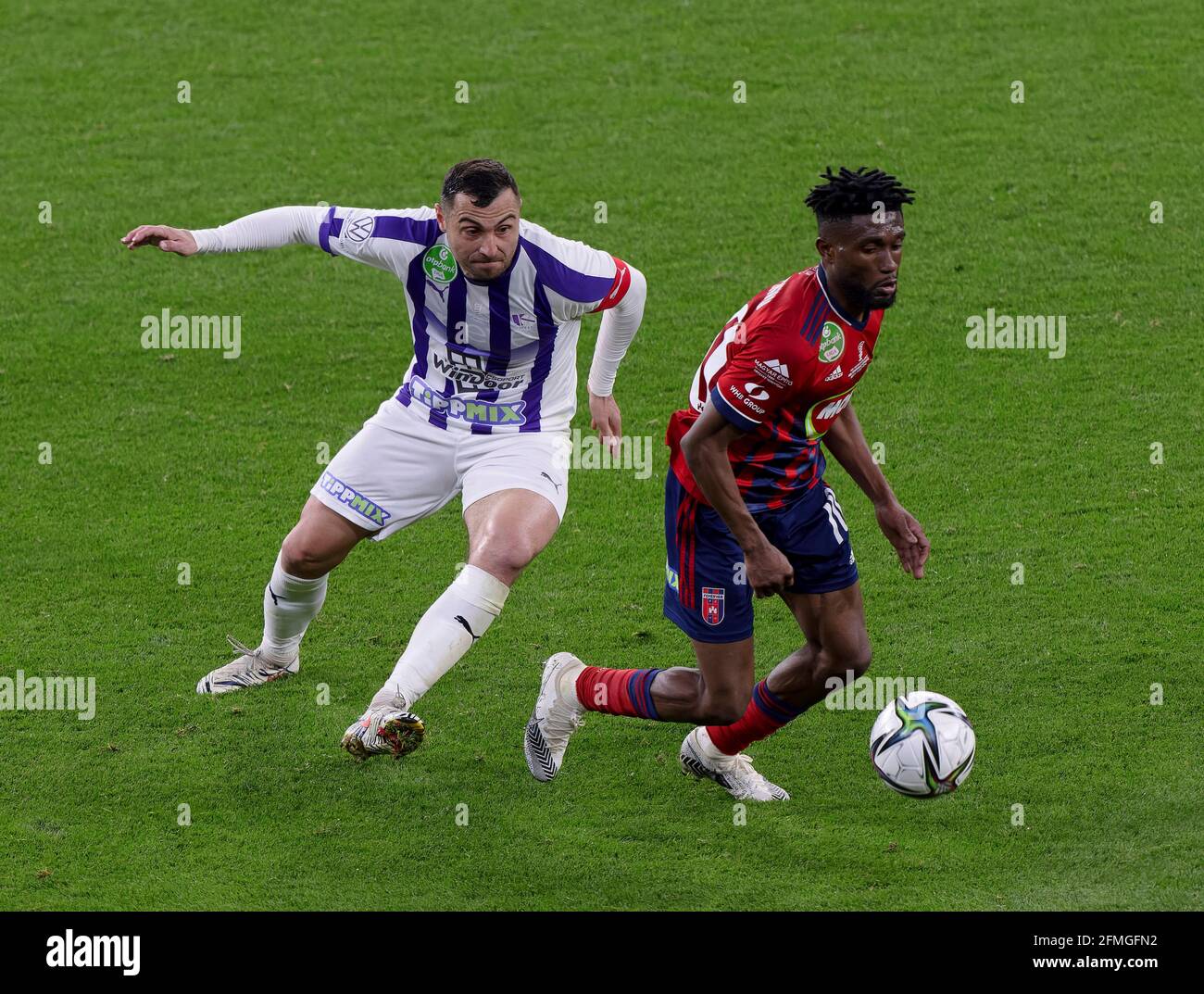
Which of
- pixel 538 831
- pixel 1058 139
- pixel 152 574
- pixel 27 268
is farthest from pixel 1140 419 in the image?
pixel 27 268

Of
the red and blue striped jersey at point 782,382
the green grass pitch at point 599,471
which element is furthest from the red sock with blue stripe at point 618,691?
the red and blue striped jersey at point 782,382

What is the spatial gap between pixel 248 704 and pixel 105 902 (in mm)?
1513

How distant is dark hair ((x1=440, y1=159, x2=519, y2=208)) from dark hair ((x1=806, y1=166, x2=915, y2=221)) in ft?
4.15

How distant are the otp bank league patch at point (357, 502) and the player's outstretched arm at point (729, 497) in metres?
1.60

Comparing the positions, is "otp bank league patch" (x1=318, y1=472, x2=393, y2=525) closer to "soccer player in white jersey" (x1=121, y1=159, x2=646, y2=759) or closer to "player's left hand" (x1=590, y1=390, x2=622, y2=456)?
"soccer player in white jersey" (x1=121, y1=159, x2=646, y2=759)

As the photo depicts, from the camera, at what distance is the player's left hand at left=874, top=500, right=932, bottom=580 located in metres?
6.27

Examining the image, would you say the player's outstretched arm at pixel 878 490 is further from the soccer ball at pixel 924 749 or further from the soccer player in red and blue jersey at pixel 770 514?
the soccer ball at pixel 924 749

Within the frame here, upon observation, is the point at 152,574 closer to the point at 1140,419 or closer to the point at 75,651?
the point at 75,651

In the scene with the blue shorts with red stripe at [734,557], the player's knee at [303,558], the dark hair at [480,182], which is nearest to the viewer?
the blue shorts with red stripe at [734,557]

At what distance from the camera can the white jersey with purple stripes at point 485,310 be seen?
22.3ft

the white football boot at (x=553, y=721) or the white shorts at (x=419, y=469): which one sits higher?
the white shorts at (x=419, y=469)

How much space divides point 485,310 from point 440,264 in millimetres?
263

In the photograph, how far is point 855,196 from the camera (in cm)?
574

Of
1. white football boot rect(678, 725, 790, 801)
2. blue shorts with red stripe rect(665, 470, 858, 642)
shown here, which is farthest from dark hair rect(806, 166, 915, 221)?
white football boot rect(678, 725, 790, 801)
